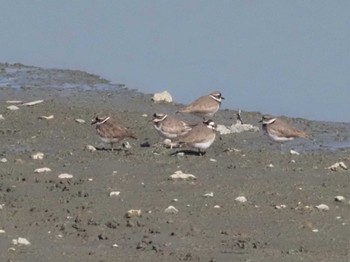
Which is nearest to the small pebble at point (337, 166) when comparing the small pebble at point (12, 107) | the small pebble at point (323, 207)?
the small pebble at point (323, 207)

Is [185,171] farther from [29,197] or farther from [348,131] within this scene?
[348,131]

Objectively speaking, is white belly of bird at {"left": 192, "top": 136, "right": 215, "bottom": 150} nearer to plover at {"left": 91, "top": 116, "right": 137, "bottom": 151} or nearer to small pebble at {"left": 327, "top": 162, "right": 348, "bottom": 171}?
plover at {"left": 91, "top": 116, "right": 137, "bottom": 151}

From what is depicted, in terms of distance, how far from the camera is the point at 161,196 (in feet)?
42.0

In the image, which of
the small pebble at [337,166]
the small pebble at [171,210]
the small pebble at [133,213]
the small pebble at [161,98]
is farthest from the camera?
the small pebble at [161,98]

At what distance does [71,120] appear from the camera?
17.3 metres

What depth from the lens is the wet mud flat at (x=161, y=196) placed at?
36.1ft

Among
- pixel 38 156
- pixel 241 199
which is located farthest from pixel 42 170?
pixel 241 199

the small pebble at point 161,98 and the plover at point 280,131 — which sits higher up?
the plover at point 280,131

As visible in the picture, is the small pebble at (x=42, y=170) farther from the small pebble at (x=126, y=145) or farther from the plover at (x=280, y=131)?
the plover at (x=280, y=131)

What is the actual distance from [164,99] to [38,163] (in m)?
5.12

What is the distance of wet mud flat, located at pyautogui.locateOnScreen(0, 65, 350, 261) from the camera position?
36.1ft

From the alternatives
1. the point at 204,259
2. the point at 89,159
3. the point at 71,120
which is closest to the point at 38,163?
the point at 89,159

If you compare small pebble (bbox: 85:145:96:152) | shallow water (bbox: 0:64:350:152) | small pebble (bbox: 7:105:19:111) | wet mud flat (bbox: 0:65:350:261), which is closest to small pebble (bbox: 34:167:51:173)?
wet mud flat (bbox: 0:65:350:261)

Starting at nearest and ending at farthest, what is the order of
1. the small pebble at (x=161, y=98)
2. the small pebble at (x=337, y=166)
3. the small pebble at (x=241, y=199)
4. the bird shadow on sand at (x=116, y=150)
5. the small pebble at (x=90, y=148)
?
the small pebble at (x=241, y=199), the small pebble at (x=337, y=166), the bird shadow on sand at (x=116, y=150), the small pebble at (x=90, y=148), the small pebble at (x=161, y=98)
